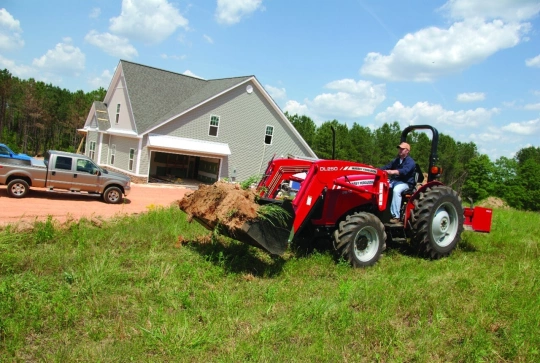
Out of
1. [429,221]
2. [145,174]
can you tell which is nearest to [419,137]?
[145,174]

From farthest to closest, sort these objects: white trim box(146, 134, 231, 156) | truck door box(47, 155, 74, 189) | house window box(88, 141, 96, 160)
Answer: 1. house window box(88, 141, 96, 160)
2. white trim box(146, 134, 231, 156)
3. truck door box(47, 155, 74, 189)

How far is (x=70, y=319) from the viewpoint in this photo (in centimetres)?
466

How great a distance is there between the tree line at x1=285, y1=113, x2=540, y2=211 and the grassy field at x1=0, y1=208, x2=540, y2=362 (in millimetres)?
49175

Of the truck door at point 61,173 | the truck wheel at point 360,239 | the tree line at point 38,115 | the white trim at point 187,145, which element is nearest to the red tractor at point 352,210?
the truck wheel at point 360,239

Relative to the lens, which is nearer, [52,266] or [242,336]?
[242,336]

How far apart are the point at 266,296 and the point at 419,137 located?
7299 centimetres

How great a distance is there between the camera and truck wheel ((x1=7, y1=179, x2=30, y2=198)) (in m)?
14.7

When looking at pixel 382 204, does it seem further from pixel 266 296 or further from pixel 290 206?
pixel 266 296

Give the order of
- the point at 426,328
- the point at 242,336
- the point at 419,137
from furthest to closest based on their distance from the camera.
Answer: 1. the point at 419,137
2. the point at 426,328
3. the point at 242,336

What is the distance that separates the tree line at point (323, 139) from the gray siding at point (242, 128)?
24.3m

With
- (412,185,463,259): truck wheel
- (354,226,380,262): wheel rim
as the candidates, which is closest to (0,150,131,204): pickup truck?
(354,226,380,262): wheel rim

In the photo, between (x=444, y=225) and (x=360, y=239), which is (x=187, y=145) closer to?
(x=444, y=225)

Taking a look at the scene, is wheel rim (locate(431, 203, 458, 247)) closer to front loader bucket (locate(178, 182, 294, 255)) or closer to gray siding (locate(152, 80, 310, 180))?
front loader bucket (locate(178, 182, 294, 255))

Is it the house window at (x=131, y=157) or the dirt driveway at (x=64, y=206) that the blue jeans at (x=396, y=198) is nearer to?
the dirt driveway at (x=64, y=206)
